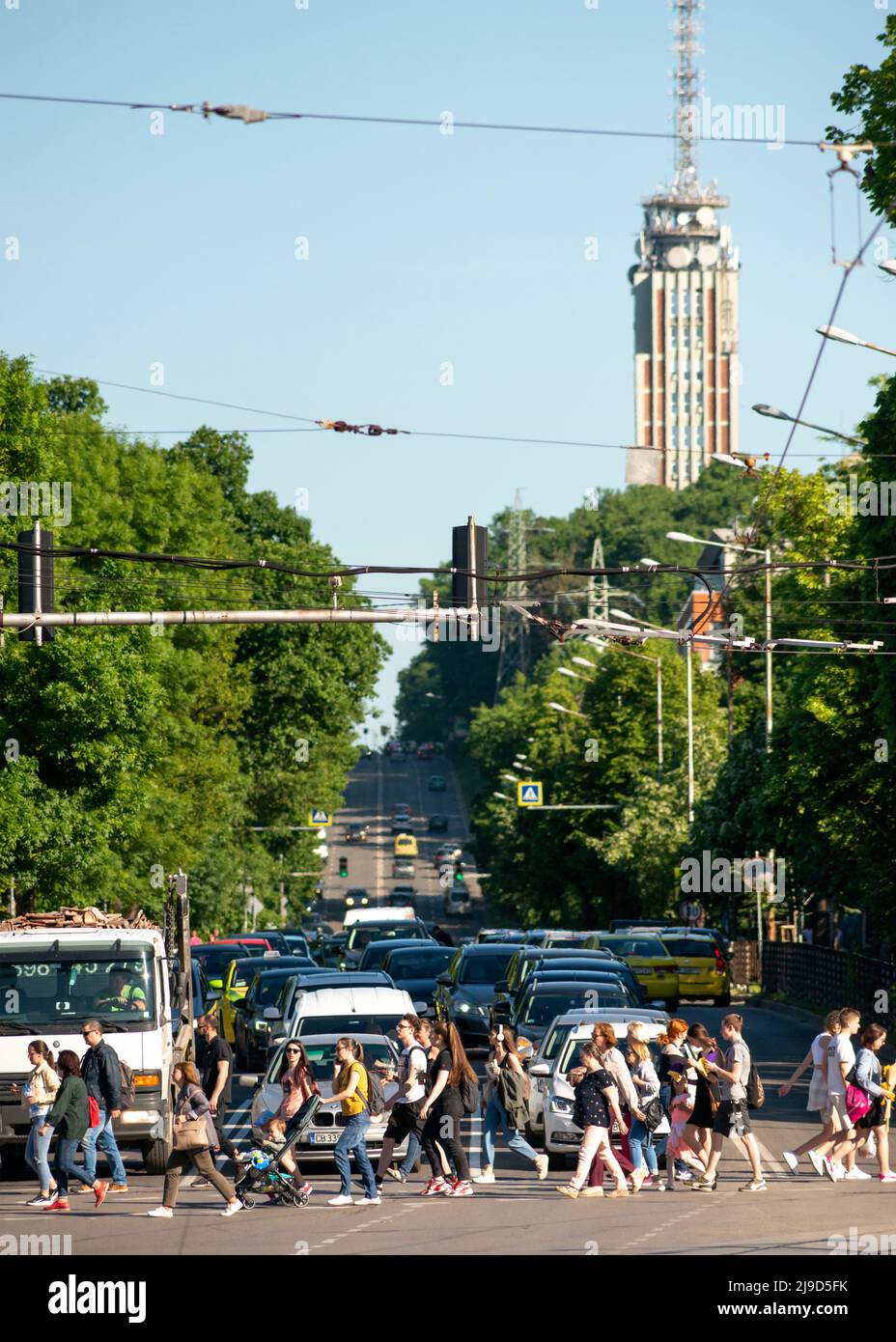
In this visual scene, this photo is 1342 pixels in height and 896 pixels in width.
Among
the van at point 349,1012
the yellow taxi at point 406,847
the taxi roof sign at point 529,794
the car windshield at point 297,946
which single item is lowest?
the yellow taxi at point 406,847

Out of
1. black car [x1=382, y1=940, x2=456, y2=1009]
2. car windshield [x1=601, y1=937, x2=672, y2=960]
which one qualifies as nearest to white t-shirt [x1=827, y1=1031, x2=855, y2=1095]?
black car [x1=382, y1=940, x2=456, y2=1009]

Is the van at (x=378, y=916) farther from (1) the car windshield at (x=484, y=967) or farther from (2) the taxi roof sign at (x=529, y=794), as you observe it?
(2) the taxi roof sign at (x=529, y=794)

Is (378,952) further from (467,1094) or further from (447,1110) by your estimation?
(447,1110)

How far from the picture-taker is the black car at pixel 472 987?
111 ft

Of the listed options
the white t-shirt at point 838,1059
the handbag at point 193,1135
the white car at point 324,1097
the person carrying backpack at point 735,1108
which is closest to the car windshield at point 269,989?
the white car at point 324,1097

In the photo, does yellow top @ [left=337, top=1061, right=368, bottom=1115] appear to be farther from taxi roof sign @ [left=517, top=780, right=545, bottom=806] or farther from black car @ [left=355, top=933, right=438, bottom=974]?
taxi roof sign @ [left=517, top=780, right=545, bottom=806]

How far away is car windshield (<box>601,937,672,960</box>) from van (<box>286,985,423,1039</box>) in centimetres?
1810

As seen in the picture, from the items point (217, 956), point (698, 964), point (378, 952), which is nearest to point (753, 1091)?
point (378, 952)

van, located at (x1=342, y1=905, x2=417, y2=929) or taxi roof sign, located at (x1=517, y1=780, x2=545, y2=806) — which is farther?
taxi roof sign, located at (x1=517, y1=780, x2=545, y2=806)

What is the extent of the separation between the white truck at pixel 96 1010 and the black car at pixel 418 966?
15382 mm

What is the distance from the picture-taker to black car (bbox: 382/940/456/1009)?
38406 mm

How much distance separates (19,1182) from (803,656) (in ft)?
74.7
